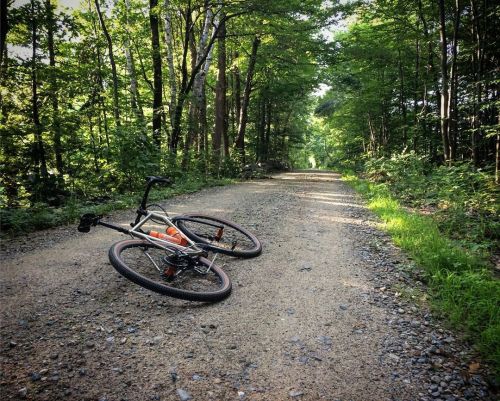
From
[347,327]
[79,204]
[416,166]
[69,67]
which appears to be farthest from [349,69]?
[347,327]

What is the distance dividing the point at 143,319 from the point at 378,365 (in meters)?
2.49

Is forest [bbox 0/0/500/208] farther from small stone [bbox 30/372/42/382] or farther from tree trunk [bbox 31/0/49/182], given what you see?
small stone [bbox 30/372/42/382]

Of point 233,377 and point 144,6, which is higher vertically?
point 144,6

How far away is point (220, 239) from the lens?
5.84 metres

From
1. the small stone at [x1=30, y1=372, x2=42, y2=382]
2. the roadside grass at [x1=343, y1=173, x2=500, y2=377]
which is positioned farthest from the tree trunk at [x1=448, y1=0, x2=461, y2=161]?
the small stone at [x1=30, y1=372, x2=42, y2=382]

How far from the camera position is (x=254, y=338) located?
11.0ft

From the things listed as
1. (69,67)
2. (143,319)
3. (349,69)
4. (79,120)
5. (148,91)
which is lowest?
(143,319)

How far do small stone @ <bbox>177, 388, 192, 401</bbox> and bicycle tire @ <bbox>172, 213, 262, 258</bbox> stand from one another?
7.74 ft

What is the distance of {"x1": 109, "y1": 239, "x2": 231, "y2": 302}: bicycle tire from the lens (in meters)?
3.73

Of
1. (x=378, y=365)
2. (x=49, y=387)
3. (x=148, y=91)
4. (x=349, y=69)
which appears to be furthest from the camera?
(x=349, y=69)

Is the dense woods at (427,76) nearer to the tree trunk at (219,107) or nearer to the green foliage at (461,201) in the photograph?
the green foliage at (461,201)

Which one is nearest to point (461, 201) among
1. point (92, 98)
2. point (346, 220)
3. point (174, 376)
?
point (346, 220)

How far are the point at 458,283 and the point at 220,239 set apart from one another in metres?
3.73

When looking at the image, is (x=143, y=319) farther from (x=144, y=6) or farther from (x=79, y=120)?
(x=144, y=6)
